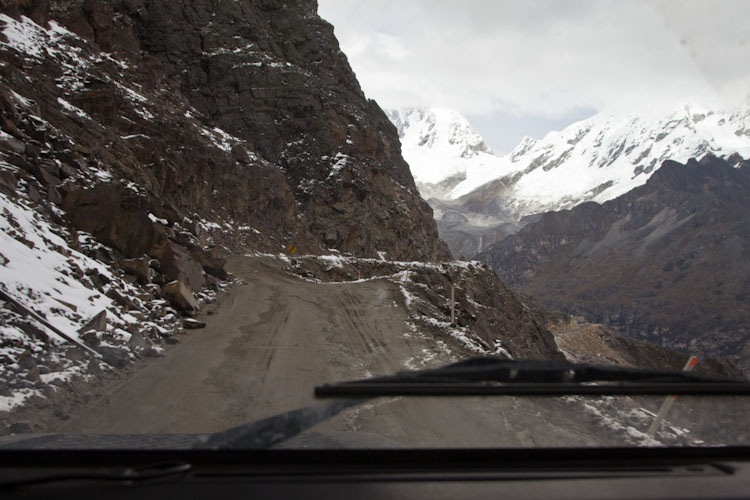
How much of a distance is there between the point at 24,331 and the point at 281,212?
33.8 meters

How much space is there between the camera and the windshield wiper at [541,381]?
241 cm

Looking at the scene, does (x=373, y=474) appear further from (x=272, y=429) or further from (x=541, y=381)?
(x=541, y=381)

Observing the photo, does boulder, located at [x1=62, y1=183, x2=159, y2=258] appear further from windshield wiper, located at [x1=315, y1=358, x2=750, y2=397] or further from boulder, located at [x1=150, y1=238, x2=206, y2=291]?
windshield wiper, located at [x1=315, y1=358, x2=750, y2=397]

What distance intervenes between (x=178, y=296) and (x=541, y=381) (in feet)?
26.9

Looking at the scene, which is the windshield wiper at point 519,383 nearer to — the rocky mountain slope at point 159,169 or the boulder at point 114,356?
the rocky mountain slope at point 159,169

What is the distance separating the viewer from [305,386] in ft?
18.1

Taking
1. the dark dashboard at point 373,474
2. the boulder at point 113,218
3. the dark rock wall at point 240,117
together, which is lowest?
the dark dashboard at point 373,474

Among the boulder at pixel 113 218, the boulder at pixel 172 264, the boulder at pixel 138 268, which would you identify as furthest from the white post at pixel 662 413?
the boulder at pixel 113 218

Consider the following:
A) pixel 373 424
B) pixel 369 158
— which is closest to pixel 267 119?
pixel 369 158

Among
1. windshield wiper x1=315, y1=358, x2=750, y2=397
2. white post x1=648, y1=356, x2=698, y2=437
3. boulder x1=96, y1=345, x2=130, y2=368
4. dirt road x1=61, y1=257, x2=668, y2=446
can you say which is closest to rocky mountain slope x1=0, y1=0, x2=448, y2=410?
boulder x1=96, y1=345, x2=130, y2=368

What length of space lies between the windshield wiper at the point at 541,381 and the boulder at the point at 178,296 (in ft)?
25.1

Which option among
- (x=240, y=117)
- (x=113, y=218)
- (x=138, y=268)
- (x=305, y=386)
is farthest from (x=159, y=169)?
(x=305, y=386)

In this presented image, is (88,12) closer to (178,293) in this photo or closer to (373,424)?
(178,293)

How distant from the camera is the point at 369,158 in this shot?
49281 mm
